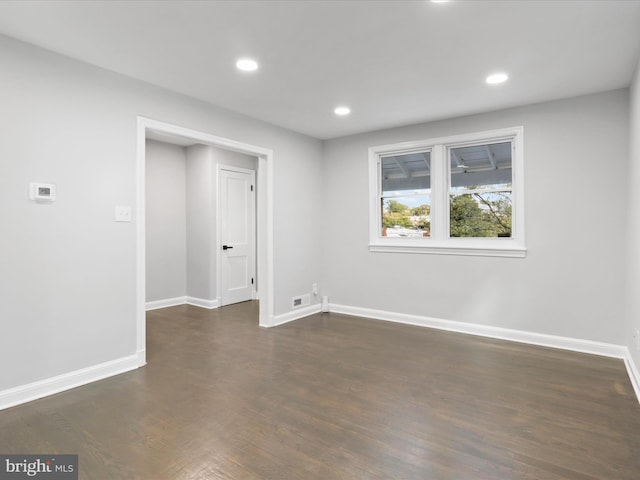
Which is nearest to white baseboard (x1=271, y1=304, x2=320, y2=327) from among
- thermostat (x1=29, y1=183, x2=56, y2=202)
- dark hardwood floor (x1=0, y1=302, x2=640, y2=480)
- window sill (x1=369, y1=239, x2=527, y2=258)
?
dark hardwood floor (x1=0, y1=302, x2=640, y2=480)

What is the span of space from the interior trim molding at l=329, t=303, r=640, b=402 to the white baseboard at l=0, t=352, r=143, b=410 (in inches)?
119

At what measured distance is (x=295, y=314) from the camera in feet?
16.8

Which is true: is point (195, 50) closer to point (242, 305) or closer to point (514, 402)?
point (514, 402)

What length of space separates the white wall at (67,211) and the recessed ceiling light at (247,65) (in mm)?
921

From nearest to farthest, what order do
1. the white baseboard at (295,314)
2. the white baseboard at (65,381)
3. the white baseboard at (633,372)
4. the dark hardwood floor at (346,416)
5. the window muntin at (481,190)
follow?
the dark hardwood floor at (346,416), the white baseboard at (65,381), the white baseboard at (633,372), the window muntin at (481,190), the white baseboard at (295,314)

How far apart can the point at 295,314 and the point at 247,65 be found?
3.24m

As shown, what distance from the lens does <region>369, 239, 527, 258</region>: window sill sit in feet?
13.5

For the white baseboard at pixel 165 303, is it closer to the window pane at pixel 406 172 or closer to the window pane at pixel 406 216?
the window pane at pixel 406 216

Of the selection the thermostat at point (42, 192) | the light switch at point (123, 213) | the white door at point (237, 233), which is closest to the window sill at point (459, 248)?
the white door at point (237, 233)

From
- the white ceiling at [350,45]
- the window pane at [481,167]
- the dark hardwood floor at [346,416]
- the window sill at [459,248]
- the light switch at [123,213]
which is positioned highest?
the white ceiling at [350,45]

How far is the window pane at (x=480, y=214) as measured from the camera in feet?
13.9

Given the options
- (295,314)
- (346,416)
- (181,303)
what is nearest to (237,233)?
(181,303)

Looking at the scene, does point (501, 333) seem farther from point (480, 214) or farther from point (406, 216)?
point (406, 216)

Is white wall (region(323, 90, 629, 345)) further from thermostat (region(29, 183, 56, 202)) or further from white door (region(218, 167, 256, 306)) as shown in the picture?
thermostat (region(29, 183, 56, 202))
